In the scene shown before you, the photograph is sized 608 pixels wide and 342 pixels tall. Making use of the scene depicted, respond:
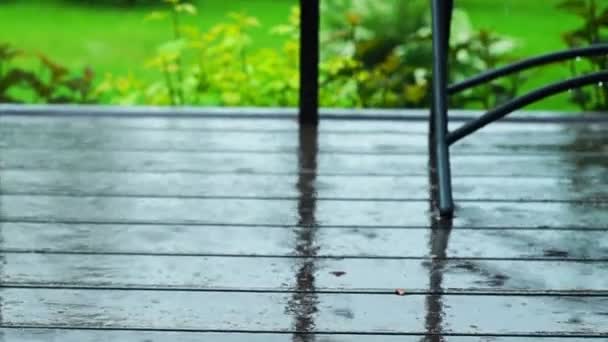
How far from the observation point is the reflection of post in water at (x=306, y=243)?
4.63 feet

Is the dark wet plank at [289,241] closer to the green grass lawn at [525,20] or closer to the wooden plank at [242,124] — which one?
the wooden plank at [242,124]

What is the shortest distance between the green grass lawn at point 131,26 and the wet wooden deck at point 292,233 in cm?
211

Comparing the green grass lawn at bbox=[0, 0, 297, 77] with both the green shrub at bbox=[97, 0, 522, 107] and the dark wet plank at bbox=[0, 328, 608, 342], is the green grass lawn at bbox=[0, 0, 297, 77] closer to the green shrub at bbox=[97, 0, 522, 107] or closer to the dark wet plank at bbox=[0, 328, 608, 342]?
the green shrub at bbox=[97, 0, 522, 107]

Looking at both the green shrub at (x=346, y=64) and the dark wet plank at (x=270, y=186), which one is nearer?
the dark wet plank at (x=270, y=186)

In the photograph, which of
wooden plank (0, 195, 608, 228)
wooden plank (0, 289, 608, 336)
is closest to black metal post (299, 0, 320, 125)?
wooden plank (0, 195, 608, 228)

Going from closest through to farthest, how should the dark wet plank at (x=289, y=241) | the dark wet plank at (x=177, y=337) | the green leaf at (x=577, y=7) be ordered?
the dark wet plank at (x=177, y=337)
the dark wet plank at (x=289, y=241)
the green leaf at (x=577, y=7)

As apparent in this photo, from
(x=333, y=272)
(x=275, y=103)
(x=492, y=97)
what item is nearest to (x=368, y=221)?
(x=333, y=272)

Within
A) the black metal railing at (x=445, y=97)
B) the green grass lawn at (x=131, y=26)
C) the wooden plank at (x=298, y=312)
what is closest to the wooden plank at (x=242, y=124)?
the black metal railing at (x=445, y=97)

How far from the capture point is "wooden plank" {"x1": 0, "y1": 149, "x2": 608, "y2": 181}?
2.19 m

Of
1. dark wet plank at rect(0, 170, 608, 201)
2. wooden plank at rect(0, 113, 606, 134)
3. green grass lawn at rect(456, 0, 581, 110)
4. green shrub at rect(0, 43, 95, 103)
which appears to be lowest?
dark wet plank at rect(0, 170, 608, 201)

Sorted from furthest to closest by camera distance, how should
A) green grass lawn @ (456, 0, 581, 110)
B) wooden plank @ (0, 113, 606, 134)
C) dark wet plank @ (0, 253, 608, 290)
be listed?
green grass lawn @ (456, 0, 581, 110), wooden plank @ (0, 113, 606, 134), dark wet plank @ (0, 253, 608, 290)

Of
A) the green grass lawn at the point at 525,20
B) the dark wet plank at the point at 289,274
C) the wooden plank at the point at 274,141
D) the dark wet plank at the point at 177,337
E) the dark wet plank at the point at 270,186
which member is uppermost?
the green grass lawn at the point at 525,20

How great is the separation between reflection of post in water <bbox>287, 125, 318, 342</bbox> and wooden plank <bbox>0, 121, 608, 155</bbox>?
39 millimetres

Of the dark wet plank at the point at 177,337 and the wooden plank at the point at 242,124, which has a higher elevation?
the wooden plank at the point at 242,124
